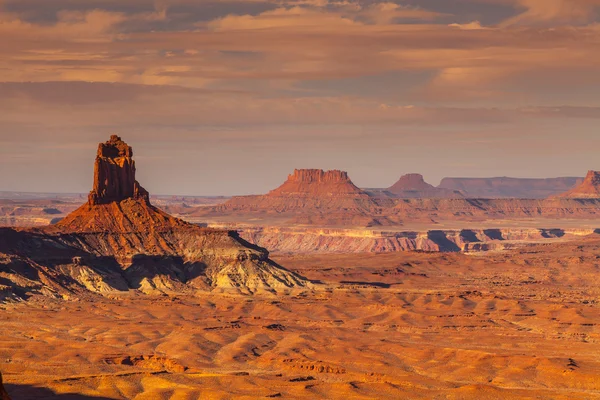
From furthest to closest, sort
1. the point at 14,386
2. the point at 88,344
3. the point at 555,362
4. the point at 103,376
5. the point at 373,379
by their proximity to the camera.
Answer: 1. the point at 88,344
2. the point at 555,362
3. the point at 373,379
4. the point at 103,376
5. the point at 14,386

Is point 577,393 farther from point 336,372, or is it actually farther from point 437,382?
point 336,372

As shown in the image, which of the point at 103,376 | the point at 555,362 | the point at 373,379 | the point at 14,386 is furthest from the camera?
the point at 555,362

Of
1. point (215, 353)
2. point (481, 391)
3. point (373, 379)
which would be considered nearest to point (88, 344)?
point (215, 353)

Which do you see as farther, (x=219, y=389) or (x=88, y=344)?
(x=88, y=344)

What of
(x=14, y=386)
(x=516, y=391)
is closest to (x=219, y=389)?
(x=14, y=386)

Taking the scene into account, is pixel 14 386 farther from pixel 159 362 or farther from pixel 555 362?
pixel 555 362

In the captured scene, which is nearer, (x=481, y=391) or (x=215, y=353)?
(x=481, y=391)
